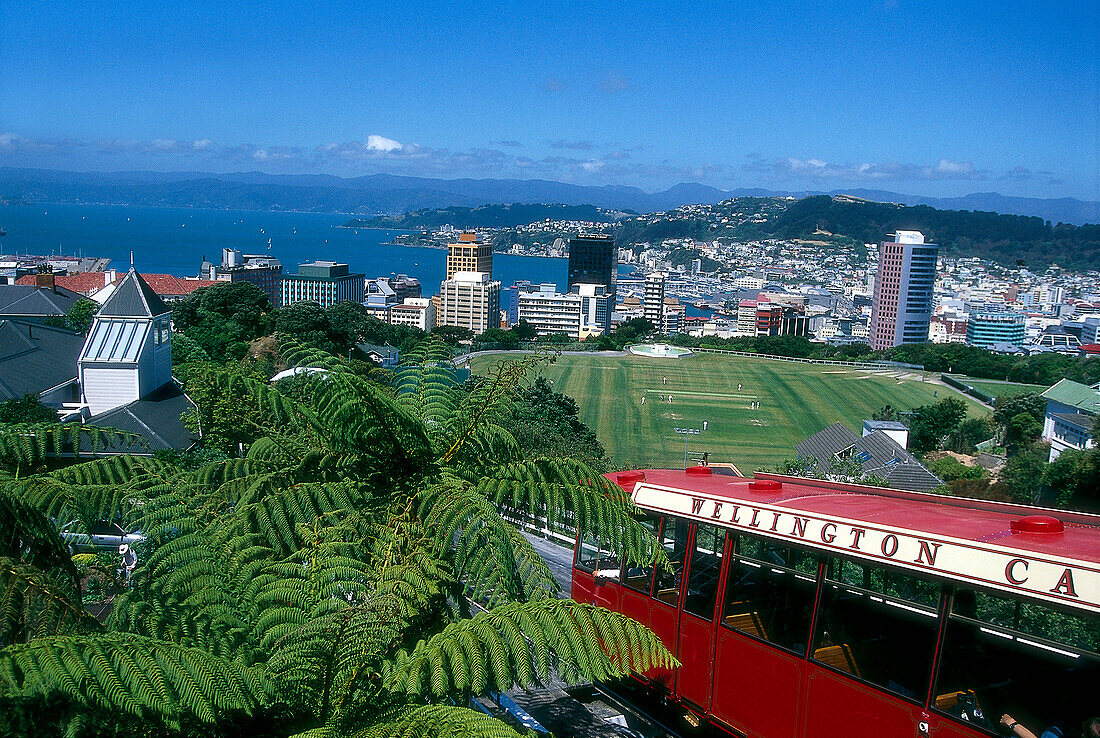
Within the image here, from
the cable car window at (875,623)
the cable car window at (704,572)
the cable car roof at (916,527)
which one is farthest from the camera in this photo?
the cable car window at (704,572)

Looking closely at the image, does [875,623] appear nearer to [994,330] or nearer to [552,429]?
[552,429]

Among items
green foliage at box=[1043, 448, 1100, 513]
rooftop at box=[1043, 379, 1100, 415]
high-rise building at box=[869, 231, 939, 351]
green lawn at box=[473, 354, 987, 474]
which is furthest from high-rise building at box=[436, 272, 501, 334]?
green foliage at box=[1043, 448, 1100, 513]

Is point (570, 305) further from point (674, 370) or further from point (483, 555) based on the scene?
point (483, 555)

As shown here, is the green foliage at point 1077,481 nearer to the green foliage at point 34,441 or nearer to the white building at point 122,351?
the white building at point 122,351

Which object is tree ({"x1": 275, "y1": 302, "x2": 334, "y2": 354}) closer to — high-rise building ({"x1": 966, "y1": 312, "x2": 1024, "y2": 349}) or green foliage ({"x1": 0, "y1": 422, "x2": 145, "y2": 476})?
green foliage ({"x1": 0, "y1": 422, "x2": 145, "y2": 476})

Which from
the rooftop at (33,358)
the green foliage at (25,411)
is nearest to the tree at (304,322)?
the rooftop at (33,358)

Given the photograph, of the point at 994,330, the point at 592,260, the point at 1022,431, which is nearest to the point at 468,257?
the point at 592,260
